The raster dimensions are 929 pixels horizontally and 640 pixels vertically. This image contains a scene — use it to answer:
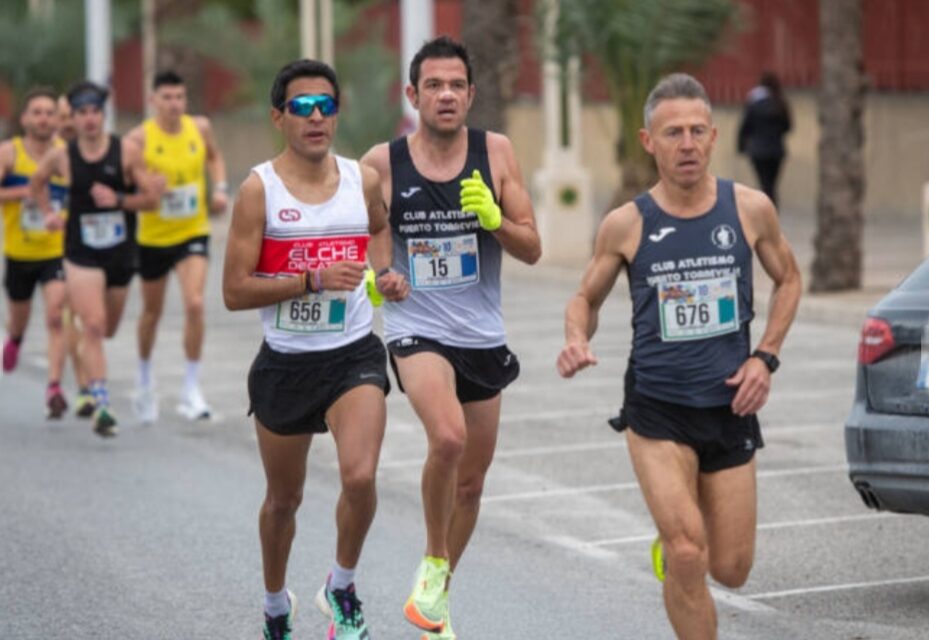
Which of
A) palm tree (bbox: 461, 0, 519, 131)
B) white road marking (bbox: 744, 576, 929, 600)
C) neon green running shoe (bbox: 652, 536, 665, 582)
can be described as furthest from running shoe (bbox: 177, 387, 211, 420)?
palm tree (bbox: 461, 0, 519, 131)

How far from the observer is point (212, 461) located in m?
13.7

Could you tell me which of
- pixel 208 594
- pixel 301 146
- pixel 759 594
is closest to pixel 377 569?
pixel 208 594

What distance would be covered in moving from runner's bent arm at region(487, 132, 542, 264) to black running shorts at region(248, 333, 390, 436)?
0.70 metres

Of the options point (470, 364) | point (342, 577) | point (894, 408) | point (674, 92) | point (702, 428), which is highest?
point (674, 92)

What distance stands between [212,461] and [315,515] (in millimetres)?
2051

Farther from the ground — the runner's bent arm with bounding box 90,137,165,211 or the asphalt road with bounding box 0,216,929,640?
the runner's bent arm with bounding box 90,137,165,211

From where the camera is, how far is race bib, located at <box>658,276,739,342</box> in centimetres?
759

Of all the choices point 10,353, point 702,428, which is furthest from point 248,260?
point 10,353

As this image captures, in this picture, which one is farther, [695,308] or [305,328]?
[305,328]

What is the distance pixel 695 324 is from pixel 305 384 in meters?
1.47

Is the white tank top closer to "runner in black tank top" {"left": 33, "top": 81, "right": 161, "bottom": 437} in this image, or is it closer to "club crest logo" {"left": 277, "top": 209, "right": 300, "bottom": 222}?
"club crest logo" {"left": 277, "top": 209, "right": 300, "bottom": 222}

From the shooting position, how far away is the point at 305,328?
27.5 ft

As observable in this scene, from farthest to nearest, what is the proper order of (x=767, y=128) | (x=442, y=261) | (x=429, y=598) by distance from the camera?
1. (x=767, y=128)
2. (x=442, y=261)
3. (x=429, y=598)

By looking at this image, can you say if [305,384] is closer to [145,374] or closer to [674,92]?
[674,92]
